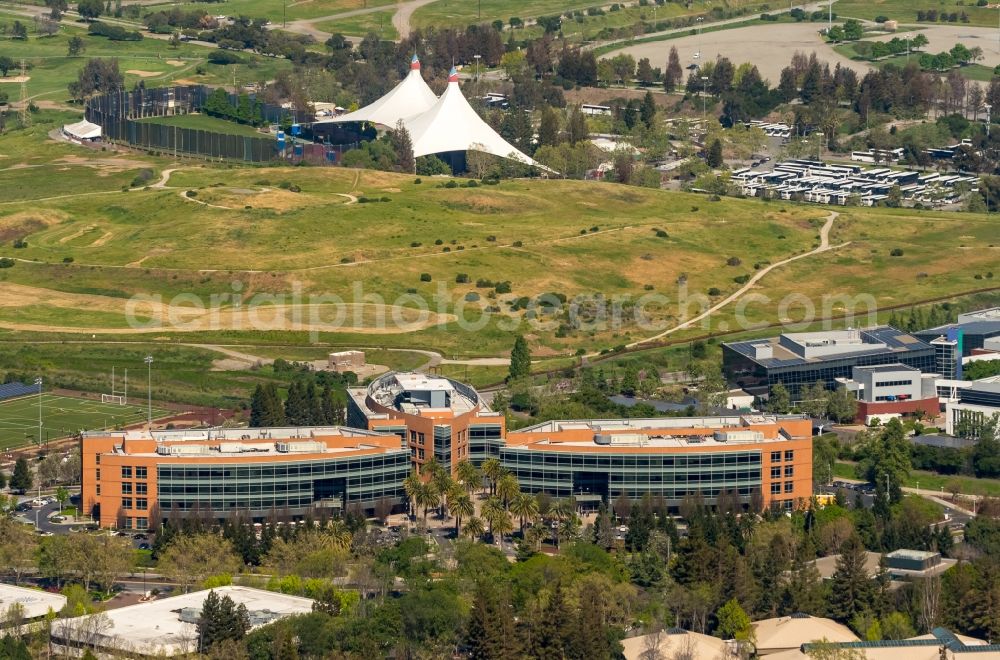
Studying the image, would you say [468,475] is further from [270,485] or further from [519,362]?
[519,362]

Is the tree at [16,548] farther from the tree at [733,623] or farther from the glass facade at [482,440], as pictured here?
the tree at [733,623]

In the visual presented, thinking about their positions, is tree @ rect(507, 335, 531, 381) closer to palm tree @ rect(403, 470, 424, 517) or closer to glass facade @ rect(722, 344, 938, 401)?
glass facade @ rect(722, 344, 938, 401)

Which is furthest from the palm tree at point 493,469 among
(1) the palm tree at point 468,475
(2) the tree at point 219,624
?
(2) the tree at point 219,624

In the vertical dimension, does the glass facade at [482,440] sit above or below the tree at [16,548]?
above

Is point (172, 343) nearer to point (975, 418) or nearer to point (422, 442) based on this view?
point (422, 442)

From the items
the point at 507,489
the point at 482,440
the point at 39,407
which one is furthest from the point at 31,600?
the point at 39,407

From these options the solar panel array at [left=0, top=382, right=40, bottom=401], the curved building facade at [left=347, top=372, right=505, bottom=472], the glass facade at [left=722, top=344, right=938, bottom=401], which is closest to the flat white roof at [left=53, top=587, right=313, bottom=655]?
the curved building facade at [left=347, top=372, right=505, bottom=472]
